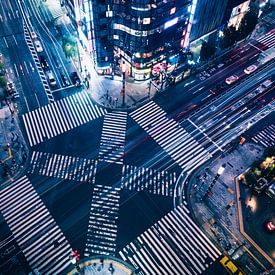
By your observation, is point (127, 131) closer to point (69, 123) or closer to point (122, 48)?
point (69, 123)

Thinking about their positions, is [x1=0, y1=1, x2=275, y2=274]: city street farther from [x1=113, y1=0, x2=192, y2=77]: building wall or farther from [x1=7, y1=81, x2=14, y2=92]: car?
[x1=113, y1=0, x2=192, y2=77]: building wall

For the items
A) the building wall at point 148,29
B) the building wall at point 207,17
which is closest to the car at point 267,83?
the building wall at point 207,17

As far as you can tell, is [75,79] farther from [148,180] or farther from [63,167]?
[148,180]

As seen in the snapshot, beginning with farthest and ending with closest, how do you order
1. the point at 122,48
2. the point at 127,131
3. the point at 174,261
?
the point at 122,48 → the point at 127,131 → the point at 174,261

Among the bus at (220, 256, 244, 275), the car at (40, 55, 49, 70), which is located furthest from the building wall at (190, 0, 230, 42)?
the bus at (220, 256, 244, 275)

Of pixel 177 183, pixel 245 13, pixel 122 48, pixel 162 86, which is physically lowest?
pixel 177 183

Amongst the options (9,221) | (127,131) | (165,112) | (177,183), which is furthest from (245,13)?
(9,221)
